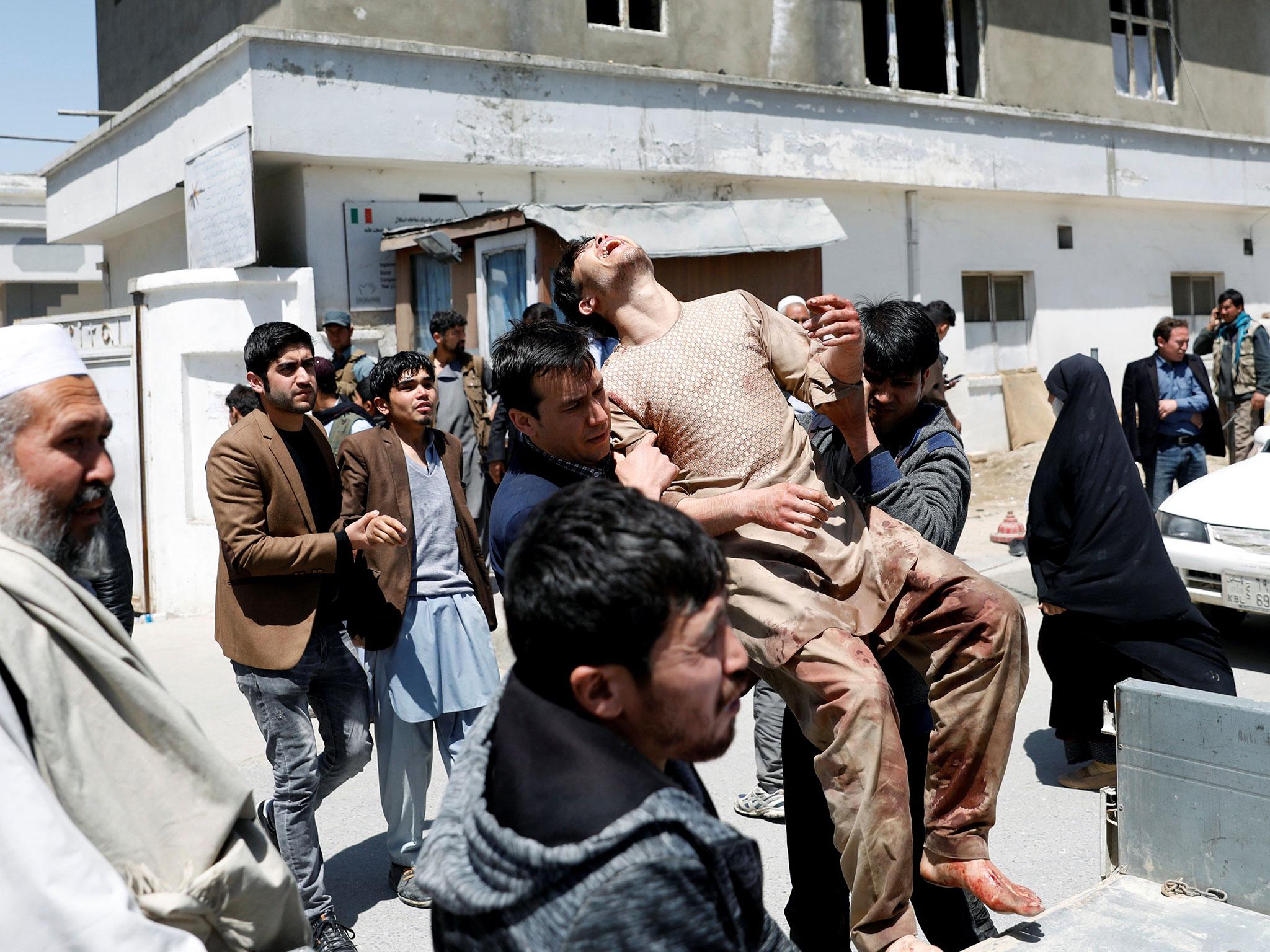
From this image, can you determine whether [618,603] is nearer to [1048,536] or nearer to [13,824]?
[13,824]

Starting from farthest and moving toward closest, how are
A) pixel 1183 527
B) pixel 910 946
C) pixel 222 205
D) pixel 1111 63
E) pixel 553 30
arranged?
pixel 1111 63, pixel 553 30, pixel 222 205, pixel 1183 527, pixel 910 946

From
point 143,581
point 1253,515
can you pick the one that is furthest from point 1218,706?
point 143,581

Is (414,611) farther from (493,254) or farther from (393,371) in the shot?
(493,254)

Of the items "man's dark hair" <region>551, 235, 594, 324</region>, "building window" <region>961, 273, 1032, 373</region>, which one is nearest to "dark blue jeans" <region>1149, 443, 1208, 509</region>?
"building window" <region>961, 273, 1032, 373</region>

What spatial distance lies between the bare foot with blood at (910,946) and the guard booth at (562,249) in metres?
7.04

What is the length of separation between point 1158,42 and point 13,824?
727 inches

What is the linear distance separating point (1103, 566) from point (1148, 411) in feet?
17.5

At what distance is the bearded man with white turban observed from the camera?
63.1 inches

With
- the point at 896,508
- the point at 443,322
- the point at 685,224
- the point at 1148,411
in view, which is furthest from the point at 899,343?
the point at 685,224

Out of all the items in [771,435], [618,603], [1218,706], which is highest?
[771,435]

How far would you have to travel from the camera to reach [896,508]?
333 cm

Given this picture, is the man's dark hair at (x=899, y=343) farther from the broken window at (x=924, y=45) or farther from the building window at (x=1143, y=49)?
the building window at (x=1143, y=49)

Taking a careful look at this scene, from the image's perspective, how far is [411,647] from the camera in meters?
4.26

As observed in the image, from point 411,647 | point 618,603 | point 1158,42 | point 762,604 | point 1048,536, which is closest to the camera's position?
point 618,603
